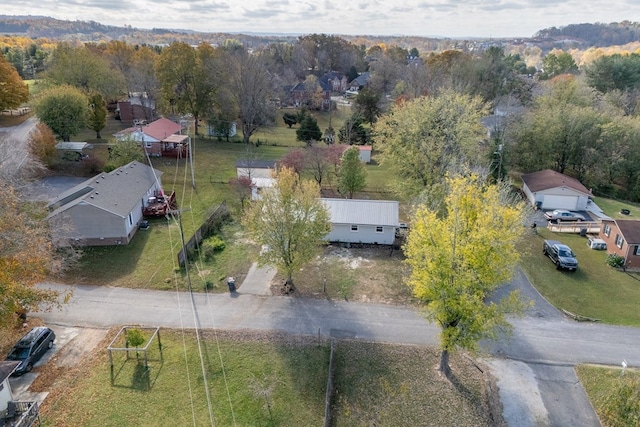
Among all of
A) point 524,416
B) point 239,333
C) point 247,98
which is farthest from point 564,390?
point 247,98

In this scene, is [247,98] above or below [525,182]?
above

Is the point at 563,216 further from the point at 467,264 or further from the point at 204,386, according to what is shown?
the point at 204,386

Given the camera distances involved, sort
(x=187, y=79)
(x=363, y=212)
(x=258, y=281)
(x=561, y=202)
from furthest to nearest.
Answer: (x=187, y=79)
(x=561, y=202)
(x=363, y=212)
(x=258, y=281)

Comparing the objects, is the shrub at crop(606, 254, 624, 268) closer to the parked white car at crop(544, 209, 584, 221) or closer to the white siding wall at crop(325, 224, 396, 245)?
the parked white car at crop(544, 209, 584, 221)

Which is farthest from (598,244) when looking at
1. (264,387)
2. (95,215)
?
(95,215)

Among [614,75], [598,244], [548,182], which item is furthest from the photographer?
[614,75]

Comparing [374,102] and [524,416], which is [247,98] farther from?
[524,416]

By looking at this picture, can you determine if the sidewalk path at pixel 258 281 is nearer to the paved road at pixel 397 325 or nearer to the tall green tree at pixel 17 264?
the paved road at pixel 397 325
